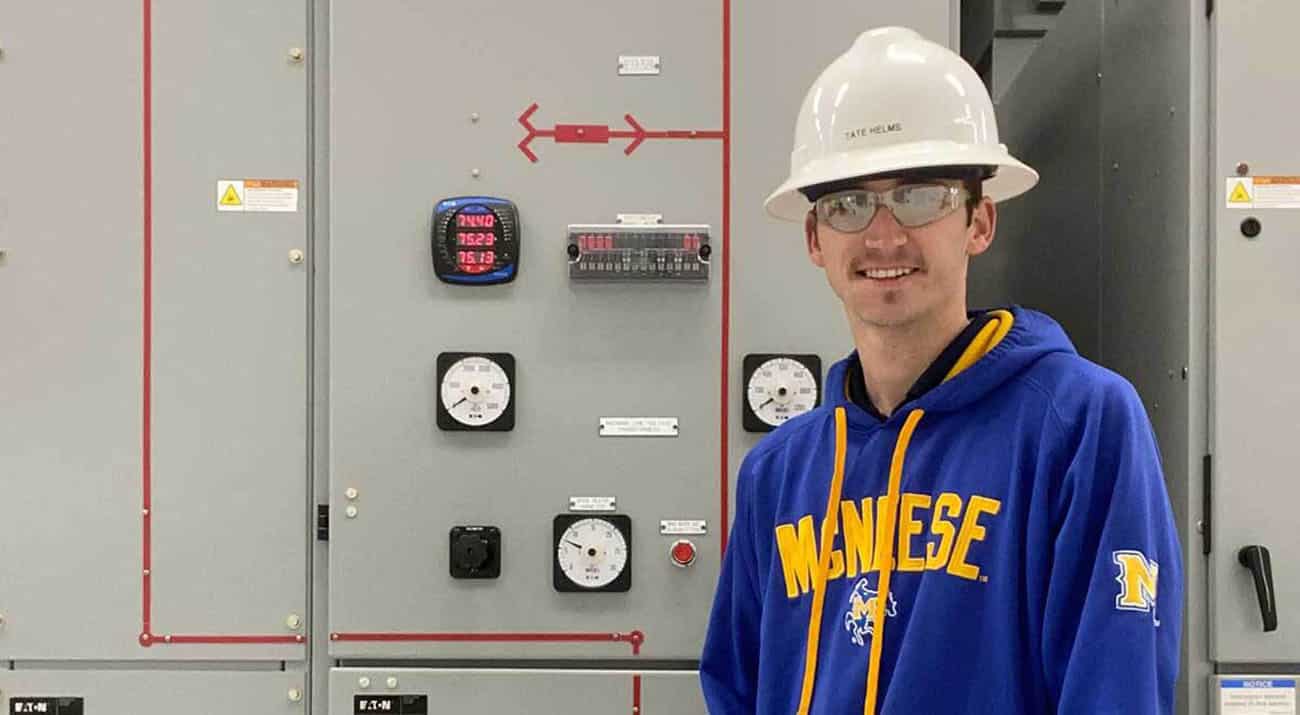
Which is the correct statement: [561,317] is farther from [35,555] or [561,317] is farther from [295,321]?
[35,555]

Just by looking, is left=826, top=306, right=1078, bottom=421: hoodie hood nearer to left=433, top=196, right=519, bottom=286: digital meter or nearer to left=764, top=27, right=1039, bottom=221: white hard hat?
left=764, top=27, right=1039, bottom=221: white hard hat

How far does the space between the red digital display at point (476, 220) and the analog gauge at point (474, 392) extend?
0.73 ft

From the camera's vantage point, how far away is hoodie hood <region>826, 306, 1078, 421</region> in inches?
43.7

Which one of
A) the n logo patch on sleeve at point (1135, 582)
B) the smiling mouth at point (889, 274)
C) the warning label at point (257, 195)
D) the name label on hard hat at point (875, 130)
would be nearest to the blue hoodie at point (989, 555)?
the n logo patch on sleeve at point (1135, 582)

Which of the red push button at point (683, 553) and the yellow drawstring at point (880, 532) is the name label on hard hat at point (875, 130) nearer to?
the yellow drawstring at point (880, 532)

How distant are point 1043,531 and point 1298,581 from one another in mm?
808

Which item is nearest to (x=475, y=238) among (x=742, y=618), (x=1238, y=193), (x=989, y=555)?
(x=742, y=618)

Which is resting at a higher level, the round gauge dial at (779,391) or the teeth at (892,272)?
the teeth at (892,272)

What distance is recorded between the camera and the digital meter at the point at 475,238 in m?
1.70

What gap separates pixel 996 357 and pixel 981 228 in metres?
0.16

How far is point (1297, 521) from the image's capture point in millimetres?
1543

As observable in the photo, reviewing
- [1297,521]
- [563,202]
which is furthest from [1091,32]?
[563,202]

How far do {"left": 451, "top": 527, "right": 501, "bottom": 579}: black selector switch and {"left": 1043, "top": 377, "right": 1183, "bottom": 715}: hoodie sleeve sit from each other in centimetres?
95

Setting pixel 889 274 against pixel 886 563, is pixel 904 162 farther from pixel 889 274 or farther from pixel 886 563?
pixel 886 563
